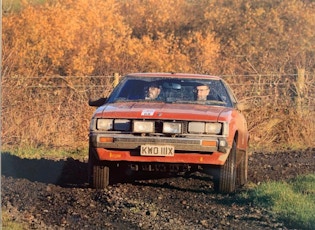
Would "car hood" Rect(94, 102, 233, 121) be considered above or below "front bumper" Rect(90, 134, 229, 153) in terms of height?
above

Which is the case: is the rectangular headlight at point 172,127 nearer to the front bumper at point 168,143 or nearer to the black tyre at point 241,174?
the front bumper at point 168,143

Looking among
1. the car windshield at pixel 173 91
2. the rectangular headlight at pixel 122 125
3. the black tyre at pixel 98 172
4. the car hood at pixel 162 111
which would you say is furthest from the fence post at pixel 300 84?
the rectangular headlight at pixel 122 125

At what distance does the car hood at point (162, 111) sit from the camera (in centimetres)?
952

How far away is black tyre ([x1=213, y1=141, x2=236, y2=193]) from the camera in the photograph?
9.72 metres

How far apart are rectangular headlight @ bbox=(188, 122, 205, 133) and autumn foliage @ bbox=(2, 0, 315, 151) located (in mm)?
6823

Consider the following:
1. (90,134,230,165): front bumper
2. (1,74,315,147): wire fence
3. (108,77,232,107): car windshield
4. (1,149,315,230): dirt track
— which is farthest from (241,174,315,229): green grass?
(1,74,315,147): wire fence

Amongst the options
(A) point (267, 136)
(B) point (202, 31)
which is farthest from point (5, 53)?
(B) point (202, 31)

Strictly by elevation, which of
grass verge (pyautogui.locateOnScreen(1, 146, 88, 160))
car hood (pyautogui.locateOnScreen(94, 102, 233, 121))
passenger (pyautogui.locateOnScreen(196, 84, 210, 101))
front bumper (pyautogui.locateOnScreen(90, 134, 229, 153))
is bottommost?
grass verge (pyautogui.locateOnScreen(1, 146, 88, 160))

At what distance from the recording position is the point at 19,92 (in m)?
16.7

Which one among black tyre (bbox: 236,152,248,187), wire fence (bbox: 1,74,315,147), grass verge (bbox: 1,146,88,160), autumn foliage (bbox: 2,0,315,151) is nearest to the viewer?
black tyre (bbox: 236,152,248,187)

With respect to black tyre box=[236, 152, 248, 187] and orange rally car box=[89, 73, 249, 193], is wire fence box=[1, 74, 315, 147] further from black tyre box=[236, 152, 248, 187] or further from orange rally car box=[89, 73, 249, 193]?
orange rally car box=[89, 73, 249, 193]

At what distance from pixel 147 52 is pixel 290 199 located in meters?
16.0

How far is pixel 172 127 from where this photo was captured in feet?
31.0

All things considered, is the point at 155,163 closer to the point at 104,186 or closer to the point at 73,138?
the point at 104,186
